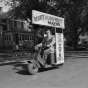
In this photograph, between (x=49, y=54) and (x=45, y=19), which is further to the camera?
(x=49, y=54)

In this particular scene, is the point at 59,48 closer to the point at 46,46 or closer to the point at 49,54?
the point at 49,54

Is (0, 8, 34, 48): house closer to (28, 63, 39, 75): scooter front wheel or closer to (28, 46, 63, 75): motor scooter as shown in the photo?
(28, 46, 63, 75): motor scooter

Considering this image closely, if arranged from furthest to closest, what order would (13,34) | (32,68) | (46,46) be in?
1. (13,34)
2. (46,46)
3. (32,68)

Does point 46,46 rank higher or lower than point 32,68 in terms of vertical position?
higher

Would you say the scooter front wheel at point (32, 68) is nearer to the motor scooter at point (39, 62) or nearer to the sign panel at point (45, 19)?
the motor scooter at point (39, 62)

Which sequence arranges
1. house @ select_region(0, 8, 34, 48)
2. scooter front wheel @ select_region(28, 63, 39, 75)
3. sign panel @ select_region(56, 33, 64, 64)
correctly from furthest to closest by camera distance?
1. house @ select_region(0, 8, 34, 48)
2. sign panel @ select_region(56, 33, 64, 64)
3. scooter front wheel @ select_region(28, 63, 39, 75)

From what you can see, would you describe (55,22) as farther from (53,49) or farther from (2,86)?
(2,86)

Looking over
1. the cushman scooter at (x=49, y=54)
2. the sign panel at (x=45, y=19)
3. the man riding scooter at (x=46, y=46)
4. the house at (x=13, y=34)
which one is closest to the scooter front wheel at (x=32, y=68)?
the cushman scooter at (x=49, y=54)

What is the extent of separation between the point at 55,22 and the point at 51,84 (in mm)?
3825

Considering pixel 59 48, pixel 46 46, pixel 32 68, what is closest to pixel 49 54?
pixel 46 46

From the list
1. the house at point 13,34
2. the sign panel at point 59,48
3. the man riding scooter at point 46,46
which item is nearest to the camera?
the man riding scooter at point 46,46

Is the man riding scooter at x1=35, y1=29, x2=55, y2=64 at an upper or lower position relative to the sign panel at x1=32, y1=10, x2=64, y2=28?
lower

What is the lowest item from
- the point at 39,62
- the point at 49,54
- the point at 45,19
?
the point at 39,62

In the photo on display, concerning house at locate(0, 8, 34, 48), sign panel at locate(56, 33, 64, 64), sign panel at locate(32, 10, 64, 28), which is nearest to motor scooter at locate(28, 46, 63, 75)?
sign panel at locate(56, 33, 64, 64)
